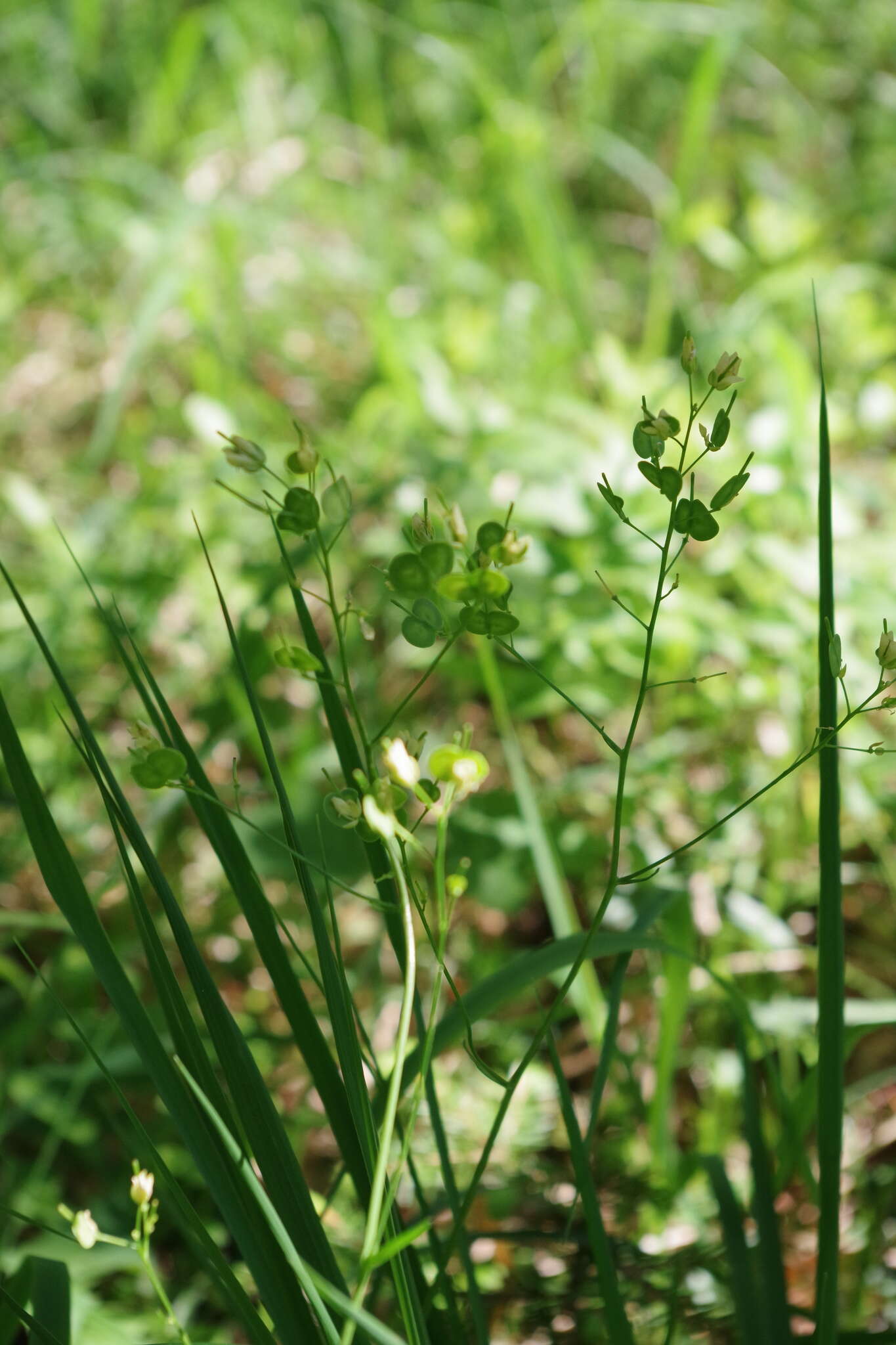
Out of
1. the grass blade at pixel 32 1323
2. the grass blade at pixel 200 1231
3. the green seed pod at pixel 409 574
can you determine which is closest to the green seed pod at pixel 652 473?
the green seed pod at pixel 409 574

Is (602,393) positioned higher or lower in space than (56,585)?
higher

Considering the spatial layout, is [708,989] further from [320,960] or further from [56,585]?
[56,585]

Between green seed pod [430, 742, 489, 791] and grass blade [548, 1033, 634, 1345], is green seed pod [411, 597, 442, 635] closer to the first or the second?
green seed pod [430, 742, 489, 791]

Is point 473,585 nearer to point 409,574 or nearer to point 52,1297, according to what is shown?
point 409,574

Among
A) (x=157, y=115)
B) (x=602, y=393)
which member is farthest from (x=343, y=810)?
(x=157, y=115)

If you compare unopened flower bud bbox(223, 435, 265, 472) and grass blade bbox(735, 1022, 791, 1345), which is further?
grass blade bbox(735, 1022, 791, 1345)

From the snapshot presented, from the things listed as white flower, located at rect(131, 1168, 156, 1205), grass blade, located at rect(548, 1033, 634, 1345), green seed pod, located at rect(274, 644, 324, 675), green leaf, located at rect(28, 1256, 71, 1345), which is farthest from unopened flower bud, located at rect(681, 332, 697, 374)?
green leaf, located at rect(28, 1256, 71, 1345)
